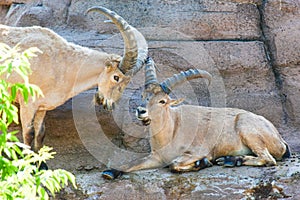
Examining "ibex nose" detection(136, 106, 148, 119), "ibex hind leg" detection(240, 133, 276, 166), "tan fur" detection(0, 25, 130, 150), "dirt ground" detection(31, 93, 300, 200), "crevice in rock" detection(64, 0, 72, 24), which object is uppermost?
"crevice in rock" detection(64, 0, 72, 24)

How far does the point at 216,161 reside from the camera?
8.31 metres

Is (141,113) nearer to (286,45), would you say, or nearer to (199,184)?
(199,184)

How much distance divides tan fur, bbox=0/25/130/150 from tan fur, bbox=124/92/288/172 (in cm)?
67

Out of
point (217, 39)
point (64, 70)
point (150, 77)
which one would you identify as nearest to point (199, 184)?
point (150, 77)

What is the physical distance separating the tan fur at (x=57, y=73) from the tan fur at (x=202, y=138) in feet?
2.21

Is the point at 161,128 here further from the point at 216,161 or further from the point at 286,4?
the point at 286,4

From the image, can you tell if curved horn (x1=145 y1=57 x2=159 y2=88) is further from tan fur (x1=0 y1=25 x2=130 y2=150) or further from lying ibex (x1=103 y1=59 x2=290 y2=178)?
tan fur (x1=0 y1=25 x2=130 y2=150)

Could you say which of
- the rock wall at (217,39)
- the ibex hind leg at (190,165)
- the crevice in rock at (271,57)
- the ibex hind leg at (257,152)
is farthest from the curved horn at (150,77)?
the crevice in rock at (271,57)

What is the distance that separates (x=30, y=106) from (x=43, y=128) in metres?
0.42

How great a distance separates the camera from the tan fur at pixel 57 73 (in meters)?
8.19

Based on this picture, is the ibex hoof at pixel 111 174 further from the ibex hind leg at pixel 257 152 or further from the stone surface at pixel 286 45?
the stone surface at pixel 286 45

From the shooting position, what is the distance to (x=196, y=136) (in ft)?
27.9

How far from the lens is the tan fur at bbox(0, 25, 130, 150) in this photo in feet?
26.9

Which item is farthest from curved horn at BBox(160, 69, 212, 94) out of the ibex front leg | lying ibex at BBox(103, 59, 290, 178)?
the ibex front leg
